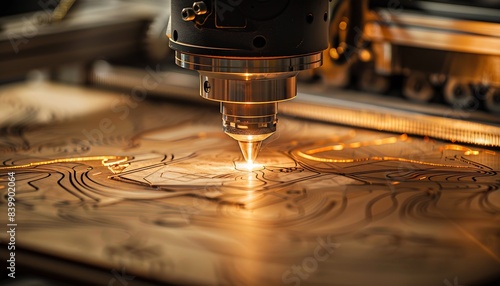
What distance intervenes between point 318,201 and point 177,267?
345mm

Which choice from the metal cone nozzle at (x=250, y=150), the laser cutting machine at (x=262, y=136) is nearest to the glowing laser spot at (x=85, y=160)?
the laser cutting machine at (x=262, y=136)

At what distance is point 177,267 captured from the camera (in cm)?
115

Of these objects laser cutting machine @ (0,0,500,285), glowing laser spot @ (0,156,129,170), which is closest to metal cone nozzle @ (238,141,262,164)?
laser cutting machine @ (0,0,500,285)

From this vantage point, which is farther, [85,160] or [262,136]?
[85,160]

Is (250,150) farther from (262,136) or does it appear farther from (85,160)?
(85,160)

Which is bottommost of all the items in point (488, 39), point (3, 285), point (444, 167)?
point (3, 285)

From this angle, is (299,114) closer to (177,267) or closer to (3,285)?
(3,285)

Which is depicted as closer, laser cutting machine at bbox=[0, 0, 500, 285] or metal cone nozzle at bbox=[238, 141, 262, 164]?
laser cutting machine at bbox=[0, 0, 500, 285]

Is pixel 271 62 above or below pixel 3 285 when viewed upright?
above

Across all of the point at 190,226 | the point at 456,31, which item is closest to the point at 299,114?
the point at 456,31

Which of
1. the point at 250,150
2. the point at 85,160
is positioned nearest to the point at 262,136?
the point at 250,150

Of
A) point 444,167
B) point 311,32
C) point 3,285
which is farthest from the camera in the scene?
point 3,285

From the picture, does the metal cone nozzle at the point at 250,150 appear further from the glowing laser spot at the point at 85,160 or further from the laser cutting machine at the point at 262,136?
the glowing laser spot at the point at 85,160

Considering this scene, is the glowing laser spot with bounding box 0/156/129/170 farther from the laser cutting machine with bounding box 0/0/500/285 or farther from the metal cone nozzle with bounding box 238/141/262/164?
the metal cone nozzle with bounding box 238/141/262/164
